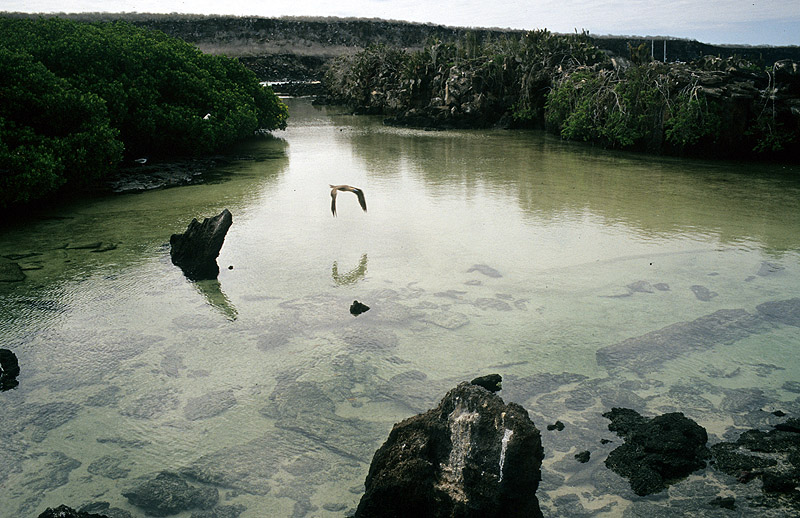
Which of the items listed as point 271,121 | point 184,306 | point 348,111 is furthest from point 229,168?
point 348,111

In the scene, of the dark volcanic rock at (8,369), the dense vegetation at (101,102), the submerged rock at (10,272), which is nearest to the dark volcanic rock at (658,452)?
the dark volcanic rock at (8,369)

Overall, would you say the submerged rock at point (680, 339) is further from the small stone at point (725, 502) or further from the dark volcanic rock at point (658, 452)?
the small stone at point (725, 502)

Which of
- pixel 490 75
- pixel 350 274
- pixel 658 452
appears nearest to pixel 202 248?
pixel 350 274

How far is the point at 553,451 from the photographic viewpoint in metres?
3.12

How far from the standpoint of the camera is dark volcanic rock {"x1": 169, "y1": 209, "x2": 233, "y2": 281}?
563 cm

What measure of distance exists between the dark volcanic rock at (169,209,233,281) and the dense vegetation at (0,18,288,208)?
260cm

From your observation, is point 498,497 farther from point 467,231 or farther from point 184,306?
point 467,231

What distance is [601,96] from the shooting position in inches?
511

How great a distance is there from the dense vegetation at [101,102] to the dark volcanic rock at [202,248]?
260cm

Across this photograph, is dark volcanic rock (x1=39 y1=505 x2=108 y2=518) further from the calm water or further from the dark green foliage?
the dark green foliage

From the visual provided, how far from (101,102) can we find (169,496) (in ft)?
24.8

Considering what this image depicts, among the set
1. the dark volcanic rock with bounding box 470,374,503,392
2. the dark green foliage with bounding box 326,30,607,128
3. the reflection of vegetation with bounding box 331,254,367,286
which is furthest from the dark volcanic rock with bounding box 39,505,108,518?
the dark green foliage with bounding box 326,30,607,128

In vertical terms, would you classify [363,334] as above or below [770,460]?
above

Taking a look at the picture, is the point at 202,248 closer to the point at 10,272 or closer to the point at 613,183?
the point at 10,272
